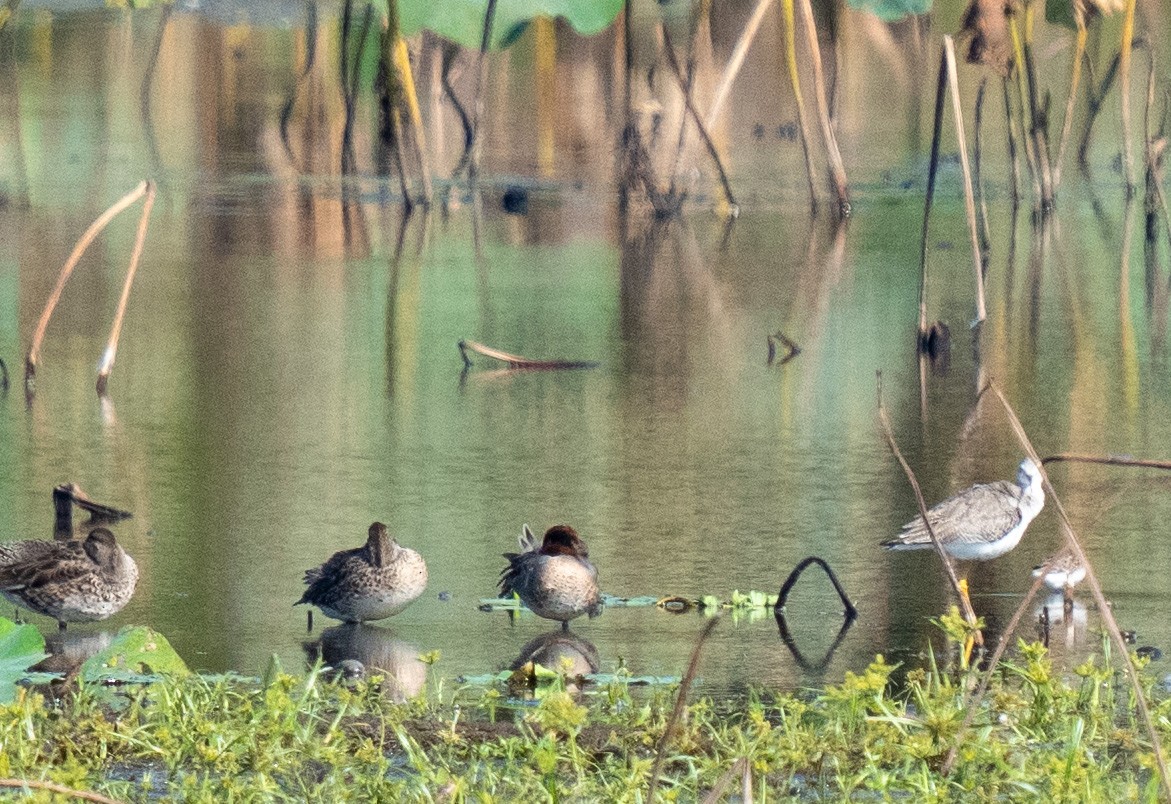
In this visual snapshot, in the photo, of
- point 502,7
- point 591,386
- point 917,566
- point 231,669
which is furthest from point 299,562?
point 502,7

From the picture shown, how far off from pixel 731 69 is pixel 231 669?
33.0 ft

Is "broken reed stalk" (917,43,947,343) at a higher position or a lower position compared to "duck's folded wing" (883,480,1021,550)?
higher

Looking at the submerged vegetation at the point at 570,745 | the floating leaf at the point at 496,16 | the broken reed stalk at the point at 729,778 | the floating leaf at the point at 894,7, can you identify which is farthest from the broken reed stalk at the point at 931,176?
the floating leaf at the point at 496,16

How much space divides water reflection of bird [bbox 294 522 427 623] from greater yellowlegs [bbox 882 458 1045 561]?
1.83 metres

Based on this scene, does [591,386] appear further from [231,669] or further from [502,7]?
Answer: [502,7]

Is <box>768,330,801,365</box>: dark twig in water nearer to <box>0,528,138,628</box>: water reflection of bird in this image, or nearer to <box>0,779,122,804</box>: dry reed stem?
<box>0,528,138,628</box>: water reflection of bird

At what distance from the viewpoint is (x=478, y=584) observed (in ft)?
26.2

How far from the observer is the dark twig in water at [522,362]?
503 inches

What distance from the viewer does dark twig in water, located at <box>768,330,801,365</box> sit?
13.7m

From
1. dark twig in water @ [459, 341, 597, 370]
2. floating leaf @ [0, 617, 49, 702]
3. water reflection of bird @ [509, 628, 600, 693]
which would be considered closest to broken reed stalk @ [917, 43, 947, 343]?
dark twig in water @ [459, 341, 597, 370]

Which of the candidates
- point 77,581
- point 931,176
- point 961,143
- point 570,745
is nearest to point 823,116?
point 931,176

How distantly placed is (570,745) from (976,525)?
3.33 metres

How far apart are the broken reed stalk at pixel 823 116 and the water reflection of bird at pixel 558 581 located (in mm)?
8890

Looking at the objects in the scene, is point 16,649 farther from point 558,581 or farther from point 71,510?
point 71,510
